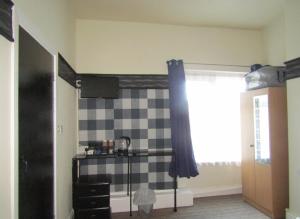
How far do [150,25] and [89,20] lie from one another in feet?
3.18

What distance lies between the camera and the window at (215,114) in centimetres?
410

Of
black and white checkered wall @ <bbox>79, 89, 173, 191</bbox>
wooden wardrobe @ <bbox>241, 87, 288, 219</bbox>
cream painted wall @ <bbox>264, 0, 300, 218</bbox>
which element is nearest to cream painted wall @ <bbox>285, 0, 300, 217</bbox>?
cream painted wall @ <bbox>264, 0, 300, 218</bbox>

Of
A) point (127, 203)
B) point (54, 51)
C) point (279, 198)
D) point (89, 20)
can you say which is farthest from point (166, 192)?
point (89, 20)

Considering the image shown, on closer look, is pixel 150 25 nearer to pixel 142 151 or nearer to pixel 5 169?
pixel 142 151

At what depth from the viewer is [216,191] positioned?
13.8 feet

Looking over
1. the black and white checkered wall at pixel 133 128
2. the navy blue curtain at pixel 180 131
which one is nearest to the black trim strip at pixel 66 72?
the black and white checkered wall at pixel 133 128

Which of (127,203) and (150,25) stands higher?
(150,25)

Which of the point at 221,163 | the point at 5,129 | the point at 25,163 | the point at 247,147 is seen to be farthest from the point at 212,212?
the point at 5,129

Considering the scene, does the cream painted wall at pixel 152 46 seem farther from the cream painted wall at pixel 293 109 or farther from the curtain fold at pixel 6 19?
the curtain fold at pixel 6 19

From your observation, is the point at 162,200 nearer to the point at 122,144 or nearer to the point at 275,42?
the point at 122,144

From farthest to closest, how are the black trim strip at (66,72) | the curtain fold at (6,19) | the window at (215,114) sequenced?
the window at (215,114) < the black trim strip at (66,72) < the curtain fold at (6,19)

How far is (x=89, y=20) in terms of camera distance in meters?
3.79

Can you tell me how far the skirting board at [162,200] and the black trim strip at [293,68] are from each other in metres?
2.22

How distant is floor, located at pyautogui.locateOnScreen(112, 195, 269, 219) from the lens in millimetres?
3336
